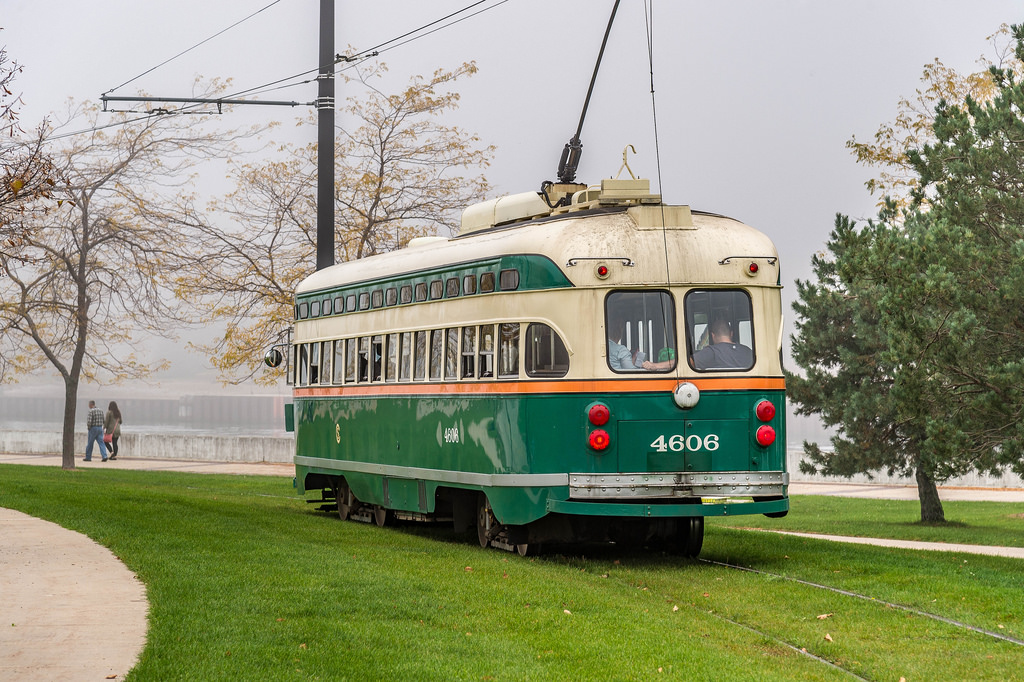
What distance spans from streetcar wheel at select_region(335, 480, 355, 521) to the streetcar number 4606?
21.1 ft

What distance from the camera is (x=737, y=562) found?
13.8 meters

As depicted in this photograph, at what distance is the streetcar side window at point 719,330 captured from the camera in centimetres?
1322

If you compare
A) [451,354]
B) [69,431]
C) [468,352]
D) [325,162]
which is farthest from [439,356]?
[69,431]

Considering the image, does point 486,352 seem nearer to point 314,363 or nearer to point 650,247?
→ point 650,247

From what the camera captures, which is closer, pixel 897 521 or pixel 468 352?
pixel 468 352

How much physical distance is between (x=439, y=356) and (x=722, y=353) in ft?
10.9

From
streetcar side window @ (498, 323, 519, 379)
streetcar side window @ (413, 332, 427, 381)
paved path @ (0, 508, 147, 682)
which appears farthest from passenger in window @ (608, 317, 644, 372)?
paved path @ (0, 508, 147, 682)

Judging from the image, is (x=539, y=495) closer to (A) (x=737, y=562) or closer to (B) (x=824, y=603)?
(A) (x=737, y=562)

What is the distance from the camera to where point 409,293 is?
15883 millimetres

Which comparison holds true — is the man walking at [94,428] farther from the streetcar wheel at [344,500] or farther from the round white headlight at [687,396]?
the round white headlight at [687,396]

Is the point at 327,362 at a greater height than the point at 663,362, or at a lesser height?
greater

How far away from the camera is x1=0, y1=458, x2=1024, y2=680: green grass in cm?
843

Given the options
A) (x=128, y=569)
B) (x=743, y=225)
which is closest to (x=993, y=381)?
(x=743, y=225)

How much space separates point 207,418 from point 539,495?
101 meters
